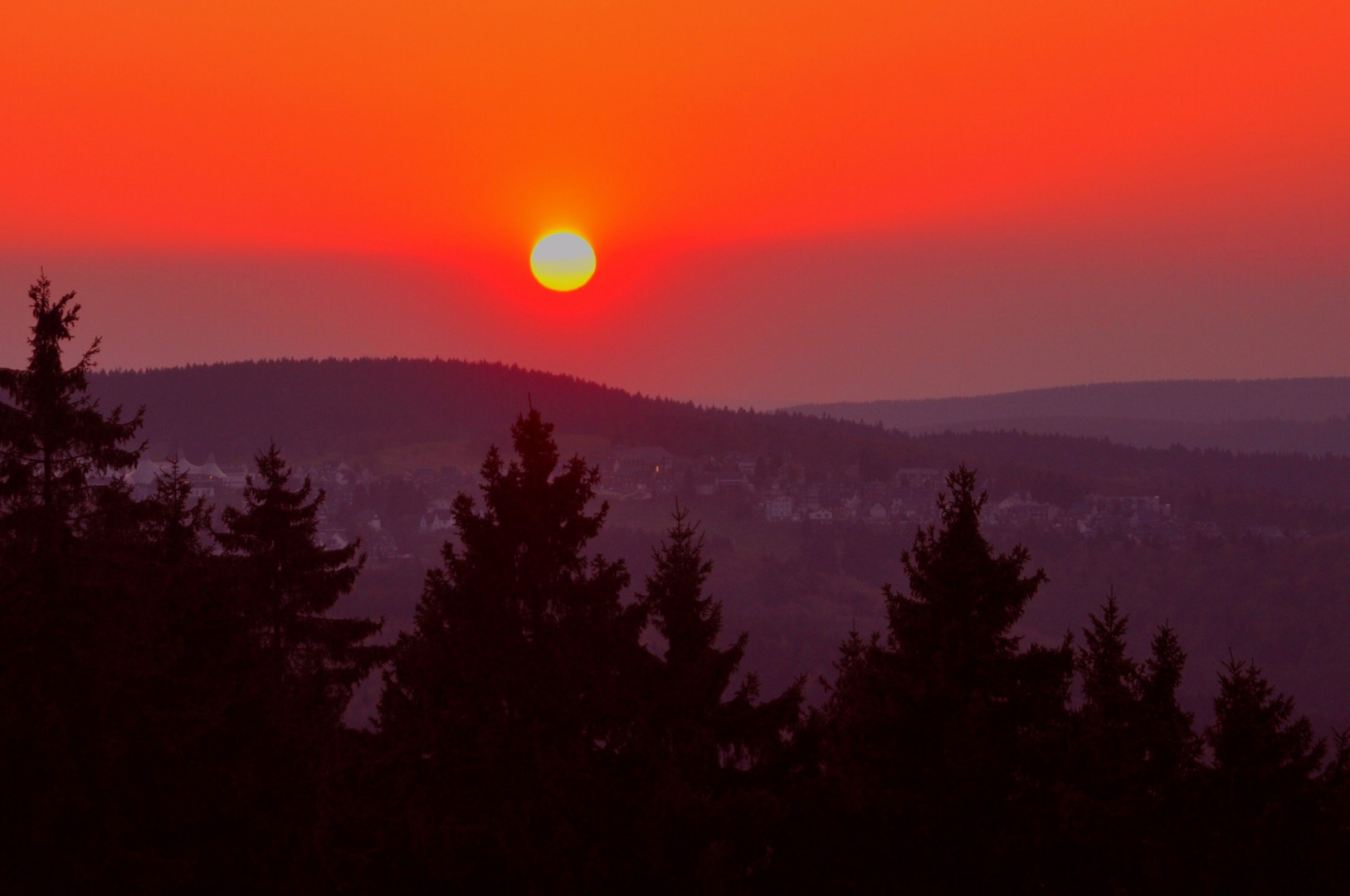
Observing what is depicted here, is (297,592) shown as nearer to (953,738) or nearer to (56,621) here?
(56,621)

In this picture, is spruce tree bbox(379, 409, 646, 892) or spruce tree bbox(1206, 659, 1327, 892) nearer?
spruce tree bbox(379, 409, 646, 892)

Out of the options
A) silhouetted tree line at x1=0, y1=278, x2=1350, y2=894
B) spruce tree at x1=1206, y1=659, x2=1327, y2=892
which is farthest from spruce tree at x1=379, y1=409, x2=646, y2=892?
spruce tree at x1=1206, y1=659, x2=1327, y2=892

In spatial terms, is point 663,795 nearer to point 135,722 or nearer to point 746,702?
point 746,702

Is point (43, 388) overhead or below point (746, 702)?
overhead

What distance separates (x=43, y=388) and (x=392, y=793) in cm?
762

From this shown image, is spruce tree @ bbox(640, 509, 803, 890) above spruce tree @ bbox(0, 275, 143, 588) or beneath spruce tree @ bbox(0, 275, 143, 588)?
beneath

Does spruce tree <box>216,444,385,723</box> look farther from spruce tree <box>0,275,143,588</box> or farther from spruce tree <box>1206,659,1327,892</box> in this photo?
spruce tree <box>1206,659,1327,892</box>

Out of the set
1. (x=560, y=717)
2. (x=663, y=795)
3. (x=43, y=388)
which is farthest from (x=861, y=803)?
(x=43, y=388)

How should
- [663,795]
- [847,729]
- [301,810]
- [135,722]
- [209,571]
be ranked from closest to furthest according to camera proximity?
1. [663,795]
2. [847,729]
3. [135,722]
4. [301,810]
5. [209,571]

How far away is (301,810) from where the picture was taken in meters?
22.4

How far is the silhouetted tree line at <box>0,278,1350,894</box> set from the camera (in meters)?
18.4

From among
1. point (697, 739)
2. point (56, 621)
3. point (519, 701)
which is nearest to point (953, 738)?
point (697, 739)

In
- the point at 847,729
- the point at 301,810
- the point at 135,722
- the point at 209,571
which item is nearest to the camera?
the point at 847,729

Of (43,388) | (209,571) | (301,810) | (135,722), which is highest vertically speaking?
(43,388)
